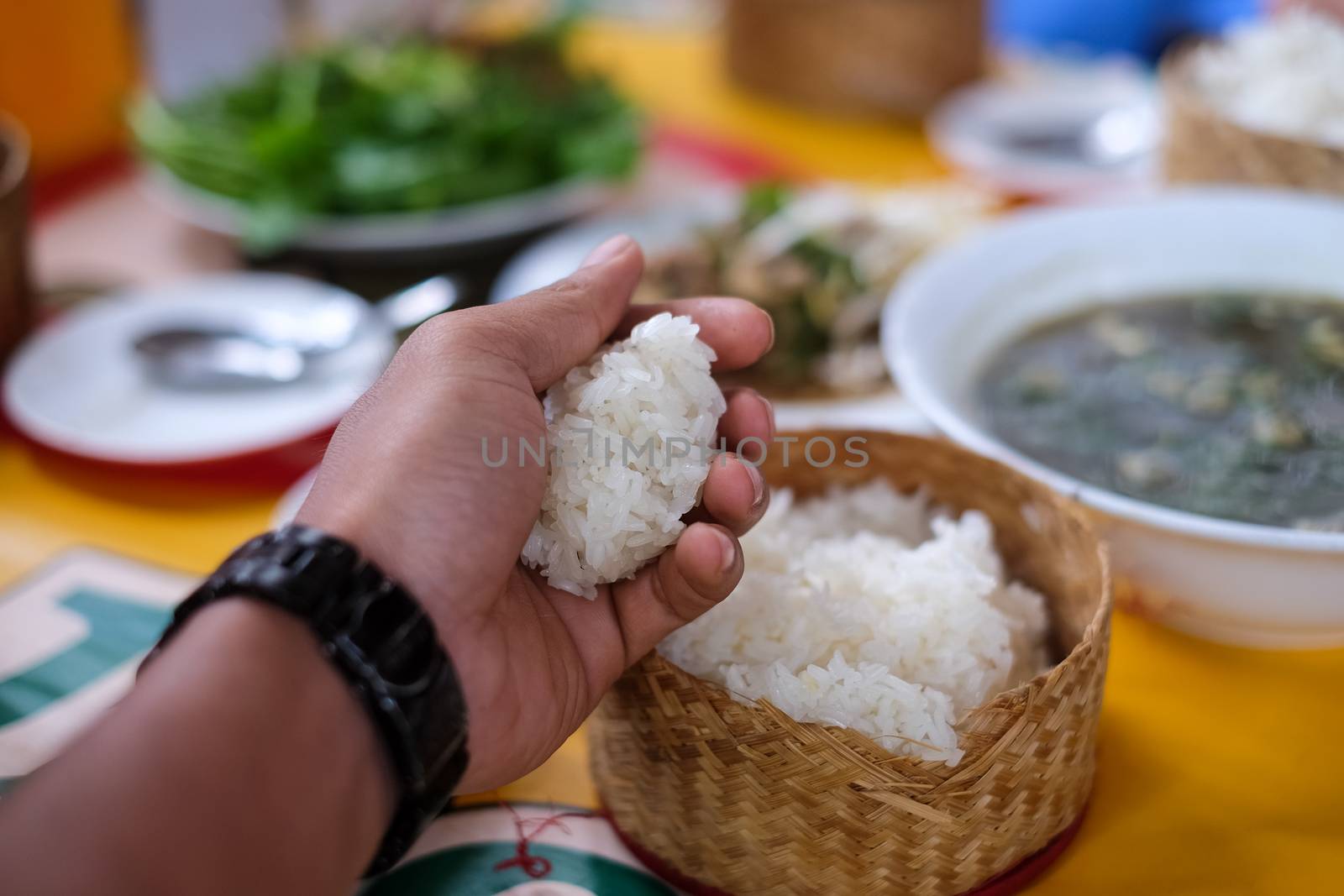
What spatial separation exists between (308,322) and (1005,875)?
1789mm

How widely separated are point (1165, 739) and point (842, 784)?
0.64 meters

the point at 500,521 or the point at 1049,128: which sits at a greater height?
the point at 500,521

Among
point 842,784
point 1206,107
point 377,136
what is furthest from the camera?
point 377,136

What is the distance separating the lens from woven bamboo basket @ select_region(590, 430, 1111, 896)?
1.04m

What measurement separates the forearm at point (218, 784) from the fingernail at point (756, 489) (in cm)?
45

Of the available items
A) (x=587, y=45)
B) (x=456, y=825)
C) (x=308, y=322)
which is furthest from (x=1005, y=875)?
(x=587, y=45)

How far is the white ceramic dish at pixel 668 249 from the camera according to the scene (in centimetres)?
208

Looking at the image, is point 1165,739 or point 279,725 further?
point 1165,739

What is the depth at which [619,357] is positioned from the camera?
117cm

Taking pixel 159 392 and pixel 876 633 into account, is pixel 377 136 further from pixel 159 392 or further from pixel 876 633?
pixel 876 633

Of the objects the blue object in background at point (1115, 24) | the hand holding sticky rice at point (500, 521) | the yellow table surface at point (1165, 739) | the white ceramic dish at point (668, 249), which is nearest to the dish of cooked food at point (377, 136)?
the white ceramic dish at point (668, 249)

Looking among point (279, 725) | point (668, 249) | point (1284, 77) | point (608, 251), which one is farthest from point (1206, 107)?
point (279, 725)

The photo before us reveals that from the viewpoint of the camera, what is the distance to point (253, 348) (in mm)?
2250

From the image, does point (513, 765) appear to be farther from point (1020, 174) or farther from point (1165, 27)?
point (1165, 27)
